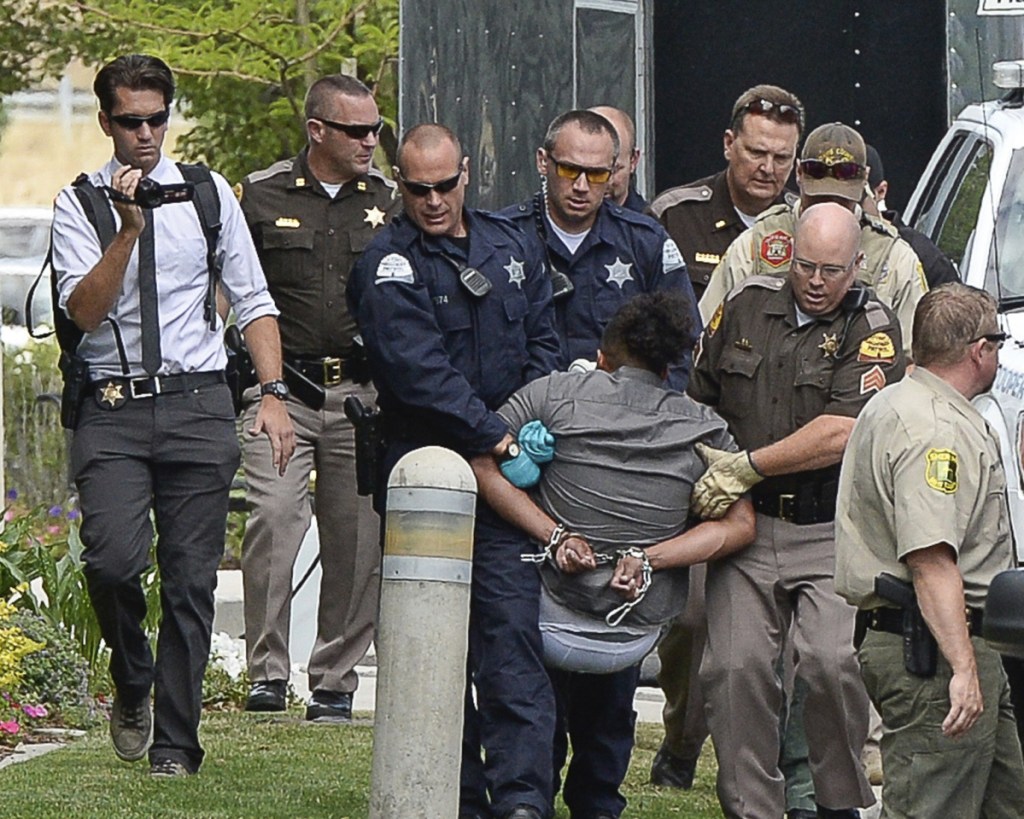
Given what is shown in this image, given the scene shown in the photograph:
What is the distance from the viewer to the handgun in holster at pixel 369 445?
705 cm

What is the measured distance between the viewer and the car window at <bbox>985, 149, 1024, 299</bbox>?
27.8 feet

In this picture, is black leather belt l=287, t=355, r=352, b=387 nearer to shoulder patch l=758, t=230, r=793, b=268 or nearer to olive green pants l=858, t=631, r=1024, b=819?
shoulder patch l=758, t=230, r=793, b=268

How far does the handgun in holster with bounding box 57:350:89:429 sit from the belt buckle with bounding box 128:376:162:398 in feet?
0.45

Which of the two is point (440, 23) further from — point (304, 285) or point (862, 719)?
point (862, 719)

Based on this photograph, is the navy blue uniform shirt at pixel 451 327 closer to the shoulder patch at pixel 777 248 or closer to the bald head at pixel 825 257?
the bald head at pixel 825 257

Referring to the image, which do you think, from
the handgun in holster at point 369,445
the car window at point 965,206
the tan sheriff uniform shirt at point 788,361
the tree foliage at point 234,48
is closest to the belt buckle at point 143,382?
the handgun in holster at point 369,445

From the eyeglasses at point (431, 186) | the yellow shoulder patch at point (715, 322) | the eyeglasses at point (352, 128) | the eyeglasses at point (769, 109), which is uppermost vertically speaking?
the eyeglasses at point (769, 109)

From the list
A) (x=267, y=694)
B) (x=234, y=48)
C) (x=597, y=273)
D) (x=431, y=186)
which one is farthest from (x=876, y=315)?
(x=234, y=48)

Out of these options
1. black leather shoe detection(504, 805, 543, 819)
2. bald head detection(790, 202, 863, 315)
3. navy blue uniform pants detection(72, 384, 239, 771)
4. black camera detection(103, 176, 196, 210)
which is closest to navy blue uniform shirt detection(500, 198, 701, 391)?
bald head detection(790, 202, 863, 315)

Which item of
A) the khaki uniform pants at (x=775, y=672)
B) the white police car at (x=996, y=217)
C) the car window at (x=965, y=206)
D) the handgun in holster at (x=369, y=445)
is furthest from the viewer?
the car window at (x=965, y=206)

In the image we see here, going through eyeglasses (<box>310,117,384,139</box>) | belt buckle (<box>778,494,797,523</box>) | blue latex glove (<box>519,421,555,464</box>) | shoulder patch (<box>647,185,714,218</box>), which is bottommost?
belt buckle (<box>778,494,797,523</box>)

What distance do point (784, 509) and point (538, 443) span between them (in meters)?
0.80

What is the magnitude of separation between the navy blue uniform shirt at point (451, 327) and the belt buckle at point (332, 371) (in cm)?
203

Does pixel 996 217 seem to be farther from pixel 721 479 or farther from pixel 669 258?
pixel 721 479
